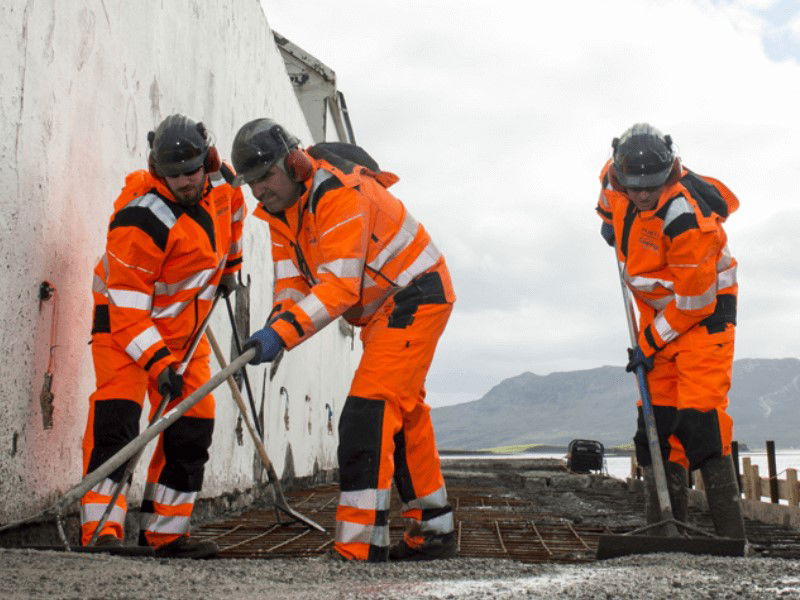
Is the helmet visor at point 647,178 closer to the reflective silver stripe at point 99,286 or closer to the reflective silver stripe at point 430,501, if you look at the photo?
the reflective silver stripe at point 430,501

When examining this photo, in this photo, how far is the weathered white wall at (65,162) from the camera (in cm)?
311

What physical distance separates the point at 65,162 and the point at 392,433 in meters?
1.71

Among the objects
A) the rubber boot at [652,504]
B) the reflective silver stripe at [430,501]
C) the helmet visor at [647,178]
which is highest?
the helmet visor at [647,178]

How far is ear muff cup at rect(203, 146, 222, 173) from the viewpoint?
11.6ft

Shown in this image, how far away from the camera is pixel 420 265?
3285 millimetres

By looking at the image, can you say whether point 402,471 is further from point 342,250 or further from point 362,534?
point 342,250

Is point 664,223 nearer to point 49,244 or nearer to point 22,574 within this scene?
point 49,244

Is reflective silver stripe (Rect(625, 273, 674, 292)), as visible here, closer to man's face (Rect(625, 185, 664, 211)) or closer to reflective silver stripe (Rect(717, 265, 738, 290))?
reflective silver stripe (Rect(717, 265, 738, 290))

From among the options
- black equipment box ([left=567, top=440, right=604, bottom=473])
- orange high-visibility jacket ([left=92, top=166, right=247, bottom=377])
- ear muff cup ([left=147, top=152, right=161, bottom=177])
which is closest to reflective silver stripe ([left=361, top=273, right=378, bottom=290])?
orange high-visibility jacket ([left=92, top=166, right=247, bottom=377])

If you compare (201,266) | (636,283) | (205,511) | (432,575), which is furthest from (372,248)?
(205,511)

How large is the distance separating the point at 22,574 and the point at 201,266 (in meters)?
1.54

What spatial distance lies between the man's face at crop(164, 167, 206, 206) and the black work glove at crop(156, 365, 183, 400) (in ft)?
2.19

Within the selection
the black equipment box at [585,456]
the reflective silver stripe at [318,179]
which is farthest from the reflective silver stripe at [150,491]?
the black equipment box at [585,456]

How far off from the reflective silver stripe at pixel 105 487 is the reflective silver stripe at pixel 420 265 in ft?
4.18
